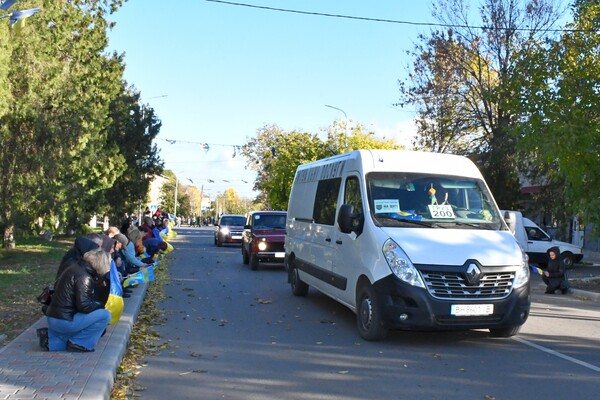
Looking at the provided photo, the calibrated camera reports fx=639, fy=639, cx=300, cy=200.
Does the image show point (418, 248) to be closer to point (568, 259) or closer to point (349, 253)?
point (349, 253)

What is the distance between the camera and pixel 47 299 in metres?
7.25

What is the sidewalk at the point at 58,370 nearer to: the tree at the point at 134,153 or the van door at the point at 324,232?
the van door at the point at 324,232

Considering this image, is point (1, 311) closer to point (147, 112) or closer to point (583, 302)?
point (583, 302)

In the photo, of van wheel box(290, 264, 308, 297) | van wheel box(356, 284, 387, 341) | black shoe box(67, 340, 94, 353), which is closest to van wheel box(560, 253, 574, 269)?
van wheel box(290, 264, 308, 297)

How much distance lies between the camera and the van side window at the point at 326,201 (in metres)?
10.2

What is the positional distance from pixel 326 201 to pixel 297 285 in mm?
2704

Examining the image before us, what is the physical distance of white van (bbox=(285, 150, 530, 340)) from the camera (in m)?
7.71

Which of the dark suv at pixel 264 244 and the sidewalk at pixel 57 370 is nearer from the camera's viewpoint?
the sidewalk at pixel 57 370

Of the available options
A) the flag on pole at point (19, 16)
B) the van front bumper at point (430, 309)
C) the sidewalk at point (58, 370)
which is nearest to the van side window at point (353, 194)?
the van front bumper at point (430, 309)

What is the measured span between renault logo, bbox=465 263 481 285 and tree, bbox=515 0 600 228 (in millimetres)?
10074

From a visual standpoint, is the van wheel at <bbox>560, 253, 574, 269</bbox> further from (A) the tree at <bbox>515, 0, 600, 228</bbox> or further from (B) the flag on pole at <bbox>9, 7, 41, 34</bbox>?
(B) the flag on pole at <bbox>9, 7, 41, 34</bbox>

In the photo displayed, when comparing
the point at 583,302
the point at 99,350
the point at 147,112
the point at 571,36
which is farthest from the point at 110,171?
the point at 99,350

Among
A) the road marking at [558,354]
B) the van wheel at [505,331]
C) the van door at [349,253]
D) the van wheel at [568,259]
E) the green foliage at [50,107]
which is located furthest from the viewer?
the van wheel at [568,259]

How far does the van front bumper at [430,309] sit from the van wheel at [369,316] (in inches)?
5.1
